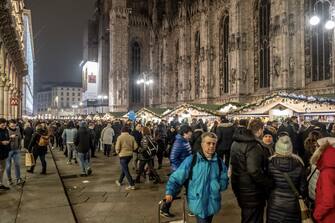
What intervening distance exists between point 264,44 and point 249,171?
30420mm

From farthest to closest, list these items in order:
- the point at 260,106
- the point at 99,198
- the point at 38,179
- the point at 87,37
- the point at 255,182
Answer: the point at 87,37
the point at 260,106
the point at 38,179
the point at 99,198
the point at 255,182

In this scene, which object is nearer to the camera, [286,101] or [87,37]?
[286,101]

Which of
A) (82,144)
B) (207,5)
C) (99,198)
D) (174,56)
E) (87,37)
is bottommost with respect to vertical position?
(99,198)

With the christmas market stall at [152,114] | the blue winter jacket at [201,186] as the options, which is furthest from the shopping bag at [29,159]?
the christmas market stall at [152,114]

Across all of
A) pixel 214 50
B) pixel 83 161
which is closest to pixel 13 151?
pixel 83 161

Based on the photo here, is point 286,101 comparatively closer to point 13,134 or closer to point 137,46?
point 13,134

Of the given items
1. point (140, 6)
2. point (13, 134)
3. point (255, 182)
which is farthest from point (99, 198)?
point (140, 6)

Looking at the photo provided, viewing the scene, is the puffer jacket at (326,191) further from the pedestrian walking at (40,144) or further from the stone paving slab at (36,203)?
the pedestrian walking at (40,144)

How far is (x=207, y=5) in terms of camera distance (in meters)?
40.5

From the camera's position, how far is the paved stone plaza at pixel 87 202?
6723 millimetres

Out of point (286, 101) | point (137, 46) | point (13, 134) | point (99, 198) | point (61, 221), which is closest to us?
point (61, 221)

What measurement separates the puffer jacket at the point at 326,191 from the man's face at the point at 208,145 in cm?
114

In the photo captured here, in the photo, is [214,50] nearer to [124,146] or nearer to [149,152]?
[149,152]

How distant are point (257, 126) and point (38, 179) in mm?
7456
